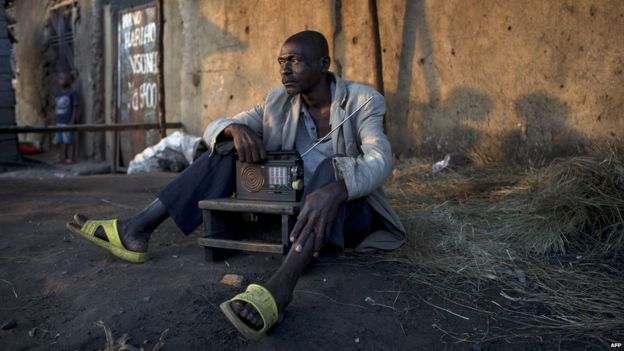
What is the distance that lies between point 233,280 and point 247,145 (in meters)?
0.58

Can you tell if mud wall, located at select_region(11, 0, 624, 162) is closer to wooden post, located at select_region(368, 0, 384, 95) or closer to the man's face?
wooden post, located at select_region(368, 0, 384, 95)

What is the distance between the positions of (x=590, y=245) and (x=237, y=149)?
1744mm

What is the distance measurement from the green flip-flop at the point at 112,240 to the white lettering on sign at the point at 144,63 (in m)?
6.00

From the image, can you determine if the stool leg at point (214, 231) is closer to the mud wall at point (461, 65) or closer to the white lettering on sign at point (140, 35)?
the mud wall at point (461, 65)

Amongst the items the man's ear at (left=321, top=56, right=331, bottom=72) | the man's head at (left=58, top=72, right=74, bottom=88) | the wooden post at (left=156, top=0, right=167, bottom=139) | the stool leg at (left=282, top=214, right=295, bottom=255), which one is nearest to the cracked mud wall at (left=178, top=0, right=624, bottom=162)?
the wooden post at (left=156, top=0, right=167, bottom=139)

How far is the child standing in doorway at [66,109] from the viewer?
10.3 m

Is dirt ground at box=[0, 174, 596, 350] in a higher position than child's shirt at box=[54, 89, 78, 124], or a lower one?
lower

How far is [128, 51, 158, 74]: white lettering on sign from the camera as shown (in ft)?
27.6

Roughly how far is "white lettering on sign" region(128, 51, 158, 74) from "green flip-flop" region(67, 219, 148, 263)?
236 inches

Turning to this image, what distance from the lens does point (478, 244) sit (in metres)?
2.86

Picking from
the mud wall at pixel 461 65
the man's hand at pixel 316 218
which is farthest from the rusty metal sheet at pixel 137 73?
the man's hand at pixel 316 218

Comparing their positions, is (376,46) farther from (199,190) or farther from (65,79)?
(65,79)

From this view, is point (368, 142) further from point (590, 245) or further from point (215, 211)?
point (590, 245)

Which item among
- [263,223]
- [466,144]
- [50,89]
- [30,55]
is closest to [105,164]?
[50,89]
